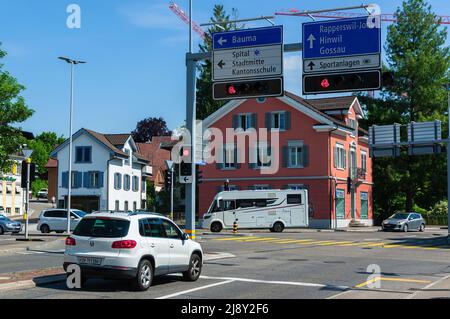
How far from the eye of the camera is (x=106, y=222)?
12617mm

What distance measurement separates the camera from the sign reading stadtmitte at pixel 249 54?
19016mm

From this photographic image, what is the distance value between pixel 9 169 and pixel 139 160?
40041 millimetres

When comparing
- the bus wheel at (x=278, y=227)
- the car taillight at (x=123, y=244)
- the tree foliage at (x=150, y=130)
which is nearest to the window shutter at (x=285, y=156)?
the bus wheel at (x=278, y=227)

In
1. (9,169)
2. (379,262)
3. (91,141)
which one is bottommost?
(379,262)

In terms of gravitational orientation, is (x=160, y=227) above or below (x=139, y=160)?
below

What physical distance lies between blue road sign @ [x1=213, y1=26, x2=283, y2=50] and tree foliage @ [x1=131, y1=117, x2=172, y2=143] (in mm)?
79955

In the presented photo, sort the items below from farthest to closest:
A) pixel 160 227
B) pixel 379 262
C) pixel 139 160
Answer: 1. pixel 139 160
2. pixel 379 262
3. pixel 160 227

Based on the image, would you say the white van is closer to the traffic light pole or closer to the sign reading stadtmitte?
the traffic light pole

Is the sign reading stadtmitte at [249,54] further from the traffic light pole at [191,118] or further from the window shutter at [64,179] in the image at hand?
the window shutter at [64,179]

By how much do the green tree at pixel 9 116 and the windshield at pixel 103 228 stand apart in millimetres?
22467

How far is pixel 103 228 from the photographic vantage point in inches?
495

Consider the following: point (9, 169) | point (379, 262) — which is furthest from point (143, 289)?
point (9, 169)

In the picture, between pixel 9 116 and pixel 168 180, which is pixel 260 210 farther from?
pixel 9 116
